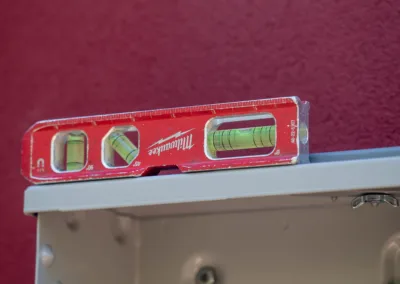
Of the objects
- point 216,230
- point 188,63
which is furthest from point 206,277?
point 188,63

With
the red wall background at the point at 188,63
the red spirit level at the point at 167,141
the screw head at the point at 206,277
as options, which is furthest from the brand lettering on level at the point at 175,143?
the red wall background at the point at 188,63

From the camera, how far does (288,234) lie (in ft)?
2.98

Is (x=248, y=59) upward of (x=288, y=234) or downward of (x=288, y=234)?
upward

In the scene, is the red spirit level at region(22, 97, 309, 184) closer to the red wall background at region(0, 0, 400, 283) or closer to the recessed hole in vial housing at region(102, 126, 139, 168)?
the recessed hole in vial housing at region(102, 126, 139, 168)

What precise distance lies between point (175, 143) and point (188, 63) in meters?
0.45

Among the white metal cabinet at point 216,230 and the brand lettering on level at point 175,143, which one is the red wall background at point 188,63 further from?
the brand lettering on level at point 175,143

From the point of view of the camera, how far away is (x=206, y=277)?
3.03ft

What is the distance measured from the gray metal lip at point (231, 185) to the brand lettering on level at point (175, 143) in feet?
0.10

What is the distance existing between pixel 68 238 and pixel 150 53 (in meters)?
0.45

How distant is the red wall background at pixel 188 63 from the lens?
3.40 ft

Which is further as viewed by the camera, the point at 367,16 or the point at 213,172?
the point at 367,16

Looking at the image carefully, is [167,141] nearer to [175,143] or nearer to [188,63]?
[175,143]

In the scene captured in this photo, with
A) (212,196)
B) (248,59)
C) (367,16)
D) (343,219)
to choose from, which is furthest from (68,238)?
(367,16)

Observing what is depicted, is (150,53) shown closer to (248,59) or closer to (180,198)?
(248,59)
